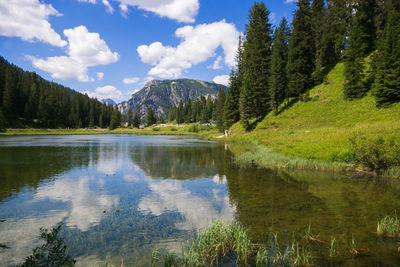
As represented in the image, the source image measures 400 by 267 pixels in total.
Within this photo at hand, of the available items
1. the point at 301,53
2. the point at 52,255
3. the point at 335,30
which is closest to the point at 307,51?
the point at 301,53

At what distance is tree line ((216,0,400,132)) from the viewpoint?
4888cm

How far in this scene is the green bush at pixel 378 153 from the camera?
1684 centimetres

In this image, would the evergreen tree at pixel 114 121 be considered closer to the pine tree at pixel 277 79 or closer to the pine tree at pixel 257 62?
the pine tree at pixel 257 62

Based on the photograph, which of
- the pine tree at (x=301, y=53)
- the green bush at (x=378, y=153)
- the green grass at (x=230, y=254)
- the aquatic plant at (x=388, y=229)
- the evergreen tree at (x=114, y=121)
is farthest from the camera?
the evergreen tree at (x=114, y=121)

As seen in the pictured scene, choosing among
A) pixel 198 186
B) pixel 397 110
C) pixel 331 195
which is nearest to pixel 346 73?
pixel 397 110

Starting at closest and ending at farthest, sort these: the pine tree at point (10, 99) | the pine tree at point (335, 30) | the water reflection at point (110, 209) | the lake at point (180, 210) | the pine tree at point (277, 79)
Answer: the lake at point (180, 210), the water reflection at point (110, 209), the pine tree at point (277, 79), the pine tree at point (335, 30), the pine tree at point (10, 99)

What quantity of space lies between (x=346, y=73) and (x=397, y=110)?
1618 centimetres

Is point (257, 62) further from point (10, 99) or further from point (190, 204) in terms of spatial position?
point (10, 99)

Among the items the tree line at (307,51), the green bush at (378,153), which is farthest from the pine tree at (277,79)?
the green bush at (378,153)

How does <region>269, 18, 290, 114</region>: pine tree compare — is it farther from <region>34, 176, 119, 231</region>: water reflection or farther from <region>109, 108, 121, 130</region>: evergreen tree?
<region>109, 108, 121, 130</region>: evergreen tree

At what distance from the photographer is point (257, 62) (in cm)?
6956

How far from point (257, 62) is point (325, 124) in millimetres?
34648

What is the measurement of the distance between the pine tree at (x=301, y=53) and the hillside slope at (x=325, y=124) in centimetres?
420

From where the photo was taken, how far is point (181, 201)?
1298cm
